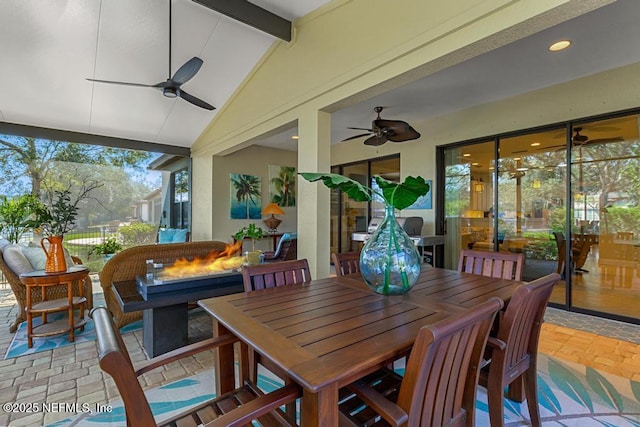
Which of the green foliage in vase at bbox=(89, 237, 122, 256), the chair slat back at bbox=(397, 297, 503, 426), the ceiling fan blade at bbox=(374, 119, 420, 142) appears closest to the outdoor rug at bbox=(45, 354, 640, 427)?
the chair slat back at bbox=(397, 297, 503, 426)

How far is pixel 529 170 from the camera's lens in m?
4.52

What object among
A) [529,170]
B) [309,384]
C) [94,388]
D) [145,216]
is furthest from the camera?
[145,216]

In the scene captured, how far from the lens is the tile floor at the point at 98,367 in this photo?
6.98ft

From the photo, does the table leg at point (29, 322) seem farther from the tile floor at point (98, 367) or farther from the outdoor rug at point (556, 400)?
the outdoor rug at point (556, 400)

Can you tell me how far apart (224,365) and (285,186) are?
6.51 meters

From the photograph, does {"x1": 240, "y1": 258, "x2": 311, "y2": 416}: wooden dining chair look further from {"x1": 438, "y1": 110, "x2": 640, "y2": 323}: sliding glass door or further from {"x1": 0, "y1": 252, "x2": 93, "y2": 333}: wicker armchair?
{"x1": 438, "y1": 110, "x2": 640, "y2": 323}: sliding glass door

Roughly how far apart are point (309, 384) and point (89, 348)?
2991 mm

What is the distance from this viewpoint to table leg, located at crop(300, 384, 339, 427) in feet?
3.18

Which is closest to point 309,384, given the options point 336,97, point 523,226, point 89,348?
point 336,97

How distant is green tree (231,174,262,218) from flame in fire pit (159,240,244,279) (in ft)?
11.7

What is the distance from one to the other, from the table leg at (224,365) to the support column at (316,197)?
70.8 inches

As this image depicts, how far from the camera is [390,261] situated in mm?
1786

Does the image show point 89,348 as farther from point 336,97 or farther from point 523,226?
point 523,226

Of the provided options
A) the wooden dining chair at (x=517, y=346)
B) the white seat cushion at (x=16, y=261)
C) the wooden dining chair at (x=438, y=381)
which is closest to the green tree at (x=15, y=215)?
the white seat cushion at (x=16, y=261)
